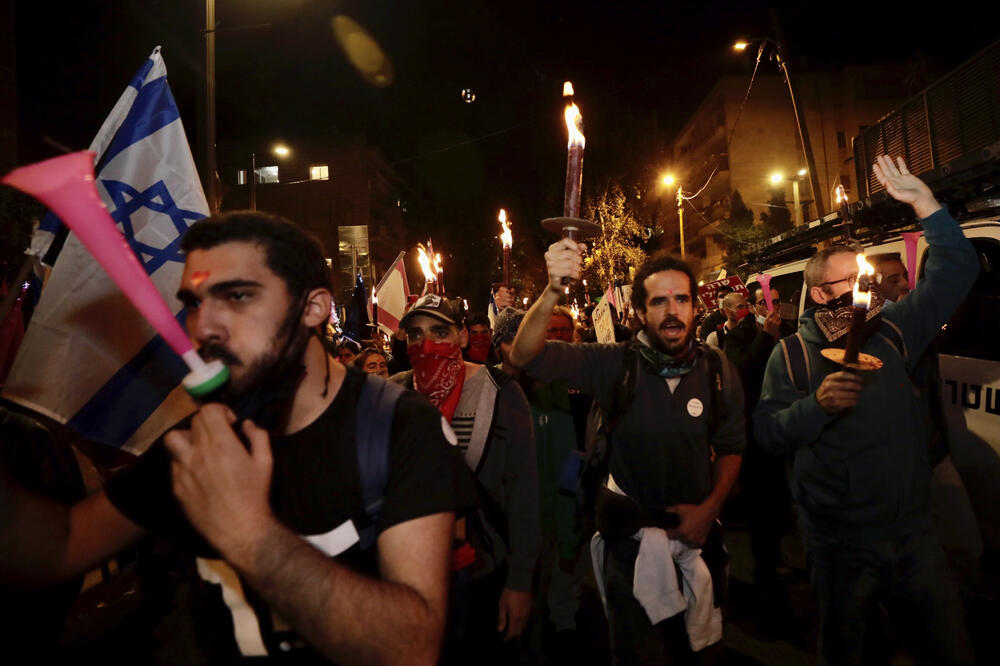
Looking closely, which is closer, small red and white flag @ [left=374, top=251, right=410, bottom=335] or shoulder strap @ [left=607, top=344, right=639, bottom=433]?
shoulder strap @ [left=607, top=344, right=639, bottom=433]

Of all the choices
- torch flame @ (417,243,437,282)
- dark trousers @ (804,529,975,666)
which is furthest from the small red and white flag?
dark trousers @ (804,529,975,666)

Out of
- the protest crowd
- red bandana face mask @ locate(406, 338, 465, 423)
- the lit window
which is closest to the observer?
the protest crowd

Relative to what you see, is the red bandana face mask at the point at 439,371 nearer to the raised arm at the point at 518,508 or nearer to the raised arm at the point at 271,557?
the raised arm at the point at 518,508

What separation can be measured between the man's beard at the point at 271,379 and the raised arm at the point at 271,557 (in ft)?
0.57

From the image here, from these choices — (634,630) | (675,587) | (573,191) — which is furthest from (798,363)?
(573,191)

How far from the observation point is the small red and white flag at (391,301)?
731 cm

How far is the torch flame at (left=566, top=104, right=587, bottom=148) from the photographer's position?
2191mm

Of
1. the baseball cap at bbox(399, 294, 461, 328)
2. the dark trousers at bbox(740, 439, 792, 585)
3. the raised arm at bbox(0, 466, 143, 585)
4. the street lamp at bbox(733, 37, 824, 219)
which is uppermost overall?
the street lamp at bbox(733, 37, 824, 219)

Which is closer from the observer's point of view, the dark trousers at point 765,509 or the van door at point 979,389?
the van door at point 979,389

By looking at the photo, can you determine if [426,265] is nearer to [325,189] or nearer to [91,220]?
[91,220]

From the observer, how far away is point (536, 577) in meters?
3.75

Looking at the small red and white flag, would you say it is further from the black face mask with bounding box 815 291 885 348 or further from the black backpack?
the black face mask with bounding box 815 291 885 348

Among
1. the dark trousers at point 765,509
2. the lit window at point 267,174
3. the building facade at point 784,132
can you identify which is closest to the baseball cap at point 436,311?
the dark trousers at point 765,509

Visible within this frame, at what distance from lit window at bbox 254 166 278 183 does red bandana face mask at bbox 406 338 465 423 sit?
4208 cm
